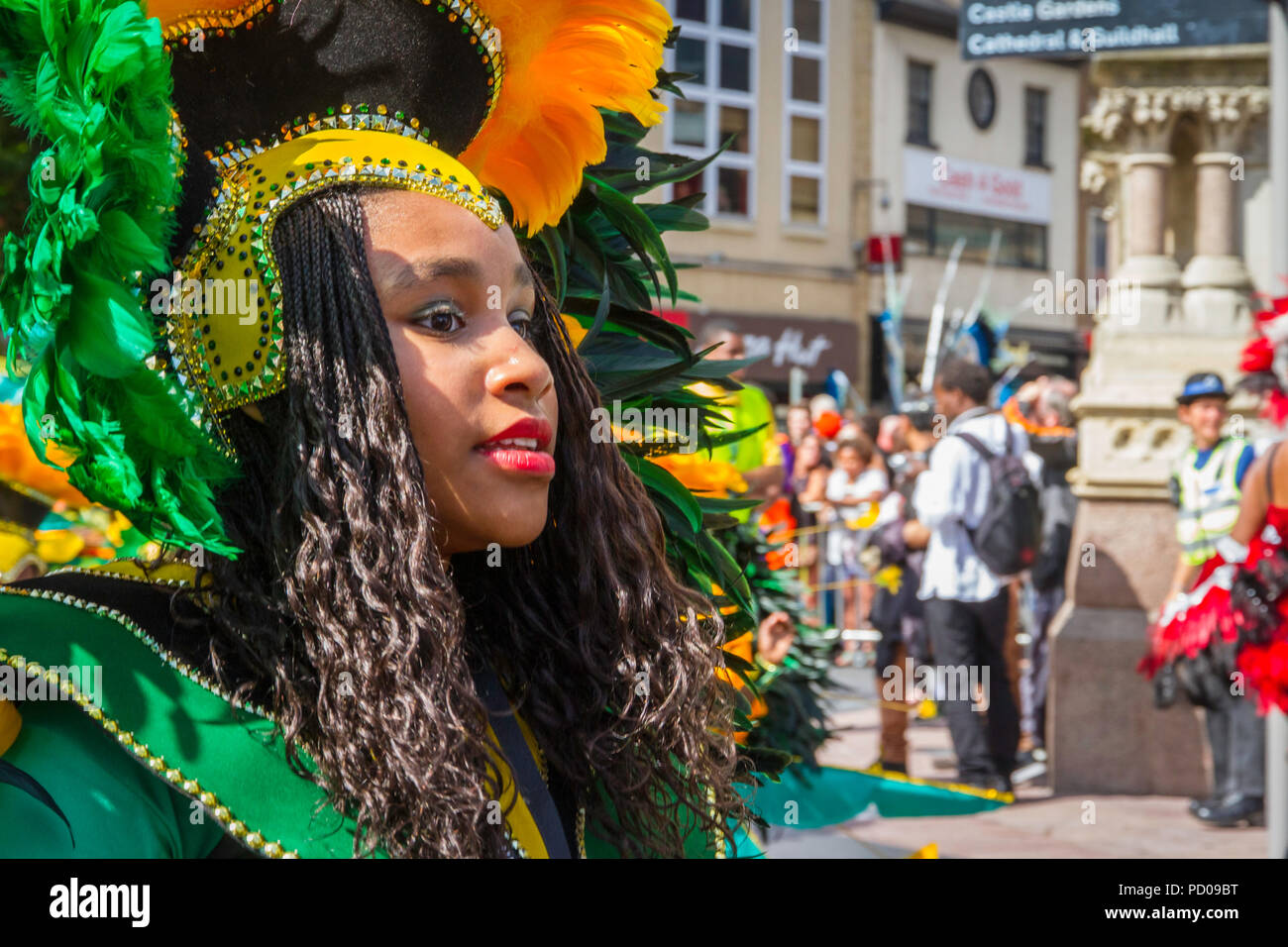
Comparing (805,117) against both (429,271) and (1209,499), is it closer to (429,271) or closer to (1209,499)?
(1209,499)

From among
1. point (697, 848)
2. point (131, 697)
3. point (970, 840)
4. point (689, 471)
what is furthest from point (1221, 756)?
point (131, 697)

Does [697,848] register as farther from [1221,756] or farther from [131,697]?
[1221,756]

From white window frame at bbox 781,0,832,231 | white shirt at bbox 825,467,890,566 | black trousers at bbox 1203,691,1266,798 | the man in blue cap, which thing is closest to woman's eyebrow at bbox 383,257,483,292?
the man in blue cap

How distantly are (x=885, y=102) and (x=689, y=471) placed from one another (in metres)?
23.2

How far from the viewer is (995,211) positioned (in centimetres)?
2755

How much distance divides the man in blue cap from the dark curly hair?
457 cm

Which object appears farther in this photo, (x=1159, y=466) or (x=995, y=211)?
(x=995, y=211)

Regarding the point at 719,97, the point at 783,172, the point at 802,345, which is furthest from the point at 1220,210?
Result: the point at 783,172

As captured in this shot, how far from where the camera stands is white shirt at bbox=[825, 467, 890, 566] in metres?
9.38

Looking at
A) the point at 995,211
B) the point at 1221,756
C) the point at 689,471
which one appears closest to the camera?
the point at 689,471

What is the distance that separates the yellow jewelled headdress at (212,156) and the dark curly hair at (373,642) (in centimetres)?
5

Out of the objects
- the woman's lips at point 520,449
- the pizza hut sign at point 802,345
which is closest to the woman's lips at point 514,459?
the woman's lips at point 520,449

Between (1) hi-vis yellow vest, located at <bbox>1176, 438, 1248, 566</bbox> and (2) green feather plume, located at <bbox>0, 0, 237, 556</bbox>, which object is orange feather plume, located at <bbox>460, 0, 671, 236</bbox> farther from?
(1) hi-vis yellow vest, located at <bbox>1176, 438, 1248, 566</bbox>

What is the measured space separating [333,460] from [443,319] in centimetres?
17
